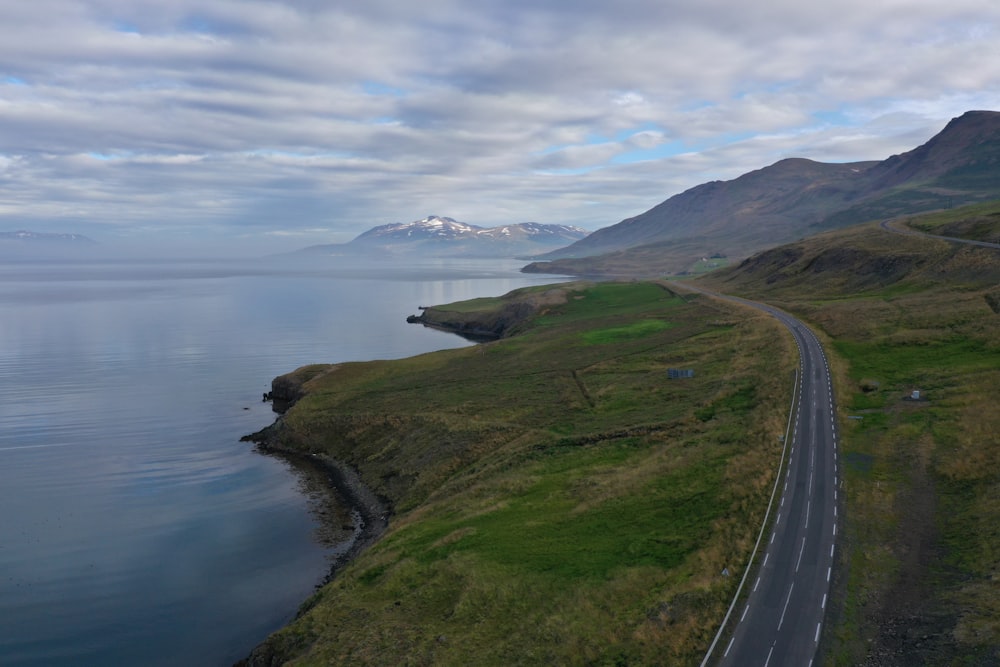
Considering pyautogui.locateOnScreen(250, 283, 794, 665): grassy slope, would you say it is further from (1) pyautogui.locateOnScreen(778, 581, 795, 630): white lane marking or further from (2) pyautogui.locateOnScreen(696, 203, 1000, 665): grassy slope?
(2) pyautogui.locateOnScreen(696, 203, 1000, 665): grassy slope

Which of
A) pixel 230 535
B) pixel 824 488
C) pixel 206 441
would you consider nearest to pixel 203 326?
pixel 206 441

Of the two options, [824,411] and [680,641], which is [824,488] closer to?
[824,411]

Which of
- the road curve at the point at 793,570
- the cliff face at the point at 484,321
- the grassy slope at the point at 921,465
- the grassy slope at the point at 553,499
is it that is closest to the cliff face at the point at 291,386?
the grassy slope at the point at 553,499

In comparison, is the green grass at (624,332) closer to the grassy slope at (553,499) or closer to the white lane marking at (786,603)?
the grassy slope at (553,499)

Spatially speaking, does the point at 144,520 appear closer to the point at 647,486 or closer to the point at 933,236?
the point at 647,486

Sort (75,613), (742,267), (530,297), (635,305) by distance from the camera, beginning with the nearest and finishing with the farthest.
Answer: (75,613), (635,305), (530,297), (742,267)

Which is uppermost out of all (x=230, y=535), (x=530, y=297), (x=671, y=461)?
(x=530, y=297)

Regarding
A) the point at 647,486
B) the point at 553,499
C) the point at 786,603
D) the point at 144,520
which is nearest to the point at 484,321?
the point at 144,520

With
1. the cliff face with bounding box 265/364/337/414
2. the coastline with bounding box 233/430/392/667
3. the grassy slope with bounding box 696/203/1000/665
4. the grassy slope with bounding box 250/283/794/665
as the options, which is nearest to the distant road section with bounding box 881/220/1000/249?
the grassy slope with bounding box 696/203/1000/665
